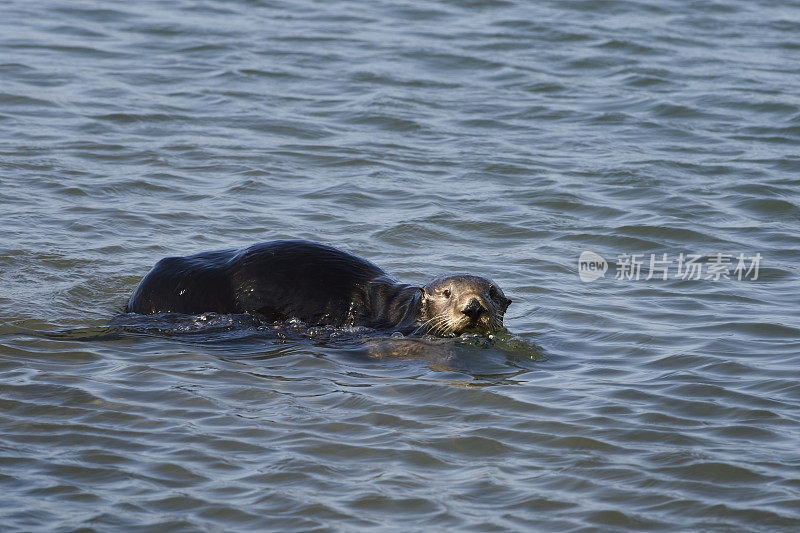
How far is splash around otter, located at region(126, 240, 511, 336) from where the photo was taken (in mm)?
6352

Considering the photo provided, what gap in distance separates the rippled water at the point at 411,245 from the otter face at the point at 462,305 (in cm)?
15

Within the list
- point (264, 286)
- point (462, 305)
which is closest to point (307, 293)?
point (264, 286)

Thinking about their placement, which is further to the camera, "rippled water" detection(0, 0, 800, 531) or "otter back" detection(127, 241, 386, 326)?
"otter back" detection(127, 241, 386, 326)

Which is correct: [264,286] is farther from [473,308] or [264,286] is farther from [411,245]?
[411,245]

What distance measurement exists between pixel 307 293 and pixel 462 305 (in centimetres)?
87

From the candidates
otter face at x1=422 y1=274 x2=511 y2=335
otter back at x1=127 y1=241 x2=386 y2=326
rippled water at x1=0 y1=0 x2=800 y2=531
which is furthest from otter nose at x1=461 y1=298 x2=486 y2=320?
otter back at x1=127 y1=241 x2=386 y2=326

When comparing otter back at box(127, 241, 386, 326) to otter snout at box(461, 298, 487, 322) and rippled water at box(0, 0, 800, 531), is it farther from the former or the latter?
otter snout at box(461, 298, 487, 322)

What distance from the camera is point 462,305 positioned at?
625 centimetres

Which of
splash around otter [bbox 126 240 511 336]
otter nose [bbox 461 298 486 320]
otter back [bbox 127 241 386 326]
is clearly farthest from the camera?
otter back [bbox 127 241 386 326]

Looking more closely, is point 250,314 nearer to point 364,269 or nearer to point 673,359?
point 364,269

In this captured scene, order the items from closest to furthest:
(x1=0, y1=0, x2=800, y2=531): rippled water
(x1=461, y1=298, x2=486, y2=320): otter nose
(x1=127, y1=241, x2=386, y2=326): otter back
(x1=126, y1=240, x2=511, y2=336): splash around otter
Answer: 1. (x1=0, y1=0, x2=800, y2=531): rippled water
2. (x1=461, y1=298, x2=486, y2=320): otter nose
3. (x1=126, y1=240, x2=511, y2=336): splash around otter
4. (x1=127, y1=241, x2=386, y2=326): otter back

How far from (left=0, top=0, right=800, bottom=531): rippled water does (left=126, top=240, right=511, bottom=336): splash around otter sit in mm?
147

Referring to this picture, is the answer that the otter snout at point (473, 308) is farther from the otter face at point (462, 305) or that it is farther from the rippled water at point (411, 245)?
the rippled water at point (411, 245)

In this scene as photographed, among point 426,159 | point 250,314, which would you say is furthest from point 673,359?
point 426,159
